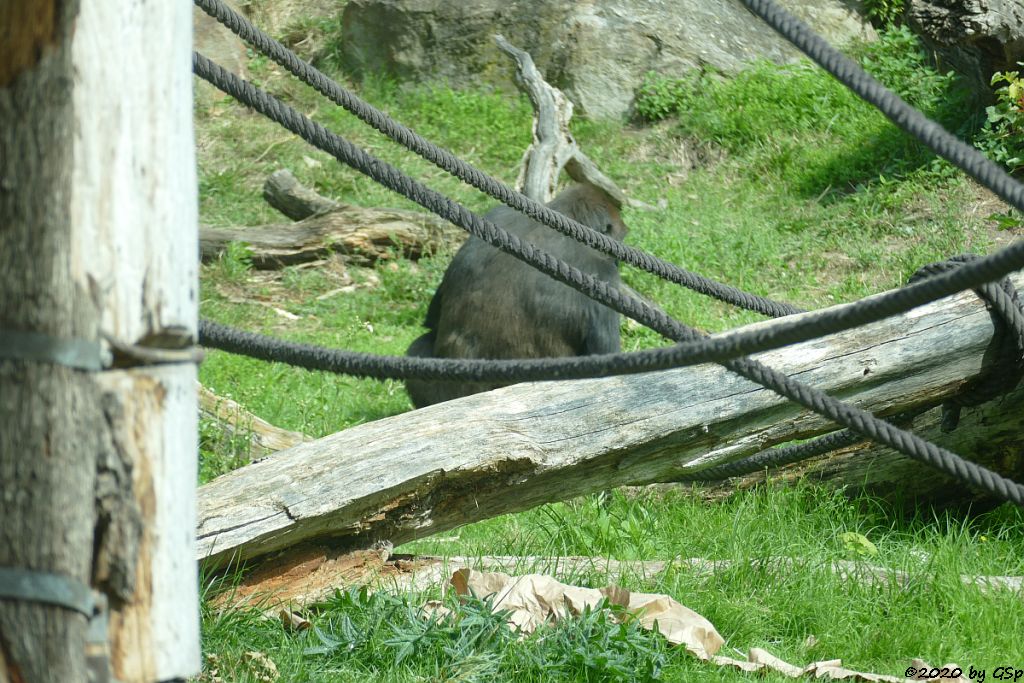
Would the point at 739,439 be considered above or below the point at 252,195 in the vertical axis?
below

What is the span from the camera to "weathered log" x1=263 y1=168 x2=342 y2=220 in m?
8.62

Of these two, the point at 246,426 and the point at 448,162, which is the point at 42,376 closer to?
the point at 448,162

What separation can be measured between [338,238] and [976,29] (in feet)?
15.5

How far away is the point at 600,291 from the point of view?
251 cm

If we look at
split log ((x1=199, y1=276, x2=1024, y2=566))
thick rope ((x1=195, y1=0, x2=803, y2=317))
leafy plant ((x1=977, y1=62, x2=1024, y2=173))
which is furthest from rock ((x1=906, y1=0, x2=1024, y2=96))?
thick rope ((x1=195, y1=0, x2=803, y2=317))

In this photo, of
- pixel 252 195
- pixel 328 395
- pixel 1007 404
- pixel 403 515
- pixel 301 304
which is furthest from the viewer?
pixel 252 195

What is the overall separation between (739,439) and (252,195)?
7.15 metres

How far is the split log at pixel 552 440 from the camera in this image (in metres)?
2.93

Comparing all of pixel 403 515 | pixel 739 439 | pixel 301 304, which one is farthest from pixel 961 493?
pixel 301 304

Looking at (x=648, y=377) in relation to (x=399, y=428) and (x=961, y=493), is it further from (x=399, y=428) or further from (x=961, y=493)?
(x=961, y=493)

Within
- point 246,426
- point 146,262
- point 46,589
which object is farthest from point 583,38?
point 46,589

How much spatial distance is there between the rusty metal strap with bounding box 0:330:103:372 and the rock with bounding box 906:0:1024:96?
6.98 meters

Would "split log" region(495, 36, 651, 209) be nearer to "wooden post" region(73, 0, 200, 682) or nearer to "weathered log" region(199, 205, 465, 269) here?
"weathered log" region(199, 205, 465, 269)

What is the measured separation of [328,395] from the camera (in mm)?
6223
